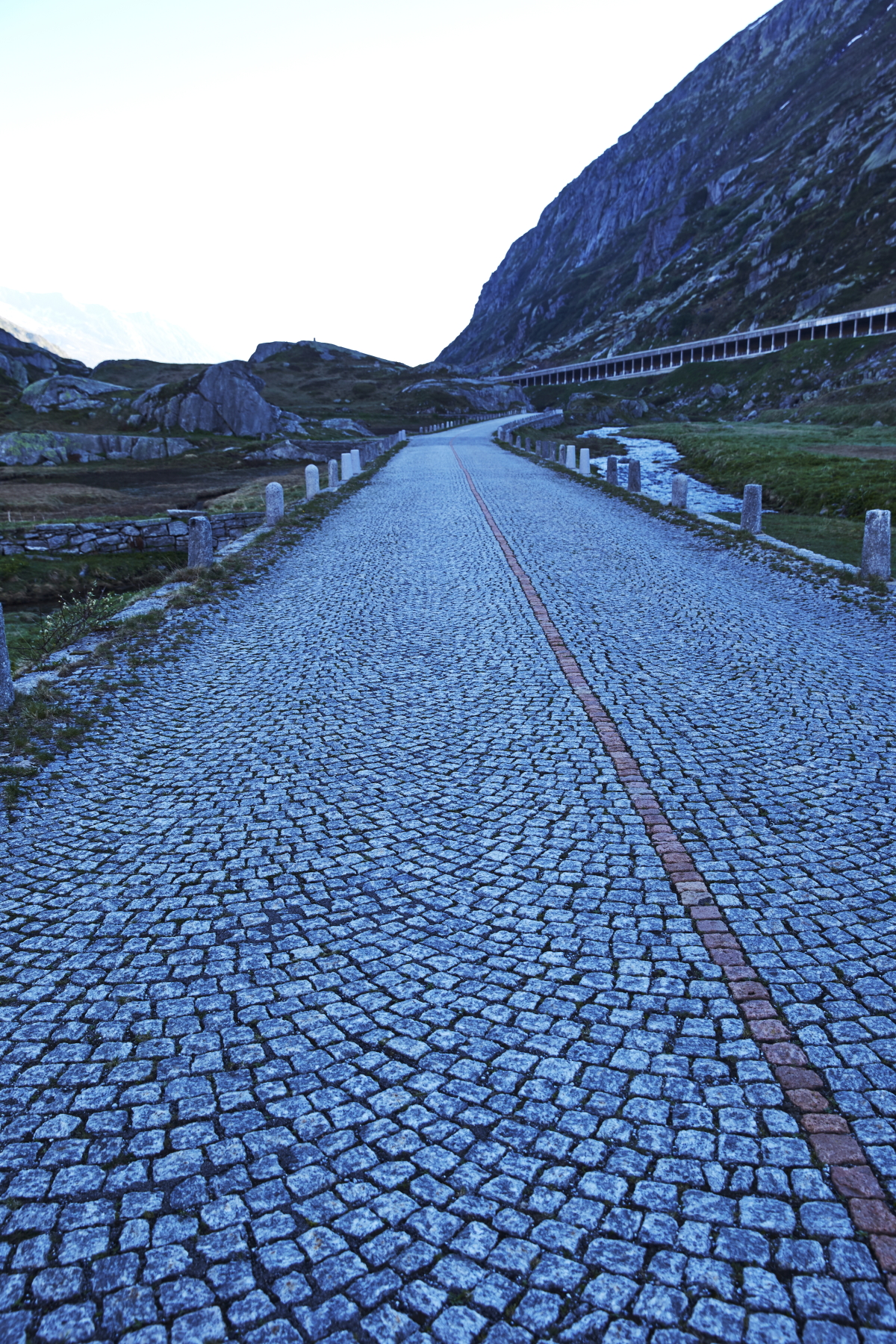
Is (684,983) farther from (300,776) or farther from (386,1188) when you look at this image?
(300,776)

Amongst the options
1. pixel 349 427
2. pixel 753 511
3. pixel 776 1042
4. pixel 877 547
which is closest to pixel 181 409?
pixel 349 427

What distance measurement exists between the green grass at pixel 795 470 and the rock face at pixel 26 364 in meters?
64.8

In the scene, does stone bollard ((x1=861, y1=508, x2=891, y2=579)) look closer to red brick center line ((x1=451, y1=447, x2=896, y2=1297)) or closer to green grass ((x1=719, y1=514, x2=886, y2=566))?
green grass ((x1=719, y1=514, x2=886, y2=566))

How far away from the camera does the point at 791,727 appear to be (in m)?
Result: 6.91

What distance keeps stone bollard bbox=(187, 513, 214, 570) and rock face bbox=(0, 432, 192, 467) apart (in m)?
38.8

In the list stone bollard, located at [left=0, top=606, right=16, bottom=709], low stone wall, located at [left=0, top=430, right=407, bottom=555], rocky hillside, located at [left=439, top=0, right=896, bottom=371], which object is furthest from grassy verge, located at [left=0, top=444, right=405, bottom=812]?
rocky hillside, located at [left=439, top=0, right=896, bottom=371]

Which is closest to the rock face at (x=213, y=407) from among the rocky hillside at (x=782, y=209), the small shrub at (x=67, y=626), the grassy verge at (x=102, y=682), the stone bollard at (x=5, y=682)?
the small shrub at (x=67, y=626)

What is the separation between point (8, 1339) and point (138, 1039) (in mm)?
1208

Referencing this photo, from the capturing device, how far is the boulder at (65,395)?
2532 inches

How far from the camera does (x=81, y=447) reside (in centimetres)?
5144

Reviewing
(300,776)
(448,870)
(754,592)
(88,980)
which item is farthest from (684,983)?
(754,592)

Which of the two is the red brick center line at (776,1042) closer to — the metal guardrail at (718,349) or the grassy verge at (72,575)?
the grassy verge at (72,575)

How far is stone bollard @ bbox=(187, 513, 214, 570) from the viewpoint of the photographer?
13.7m

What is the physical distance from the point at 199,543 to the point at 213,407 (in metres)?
49.7
